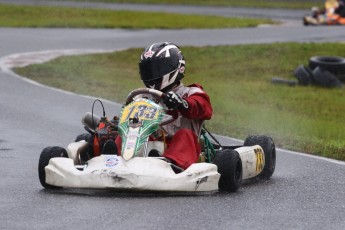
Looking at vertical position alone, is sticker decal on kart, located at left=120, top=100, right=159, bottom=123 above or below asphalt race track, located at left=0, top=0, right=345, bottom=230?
above

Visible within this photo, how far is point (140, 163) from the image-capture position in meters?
7.70

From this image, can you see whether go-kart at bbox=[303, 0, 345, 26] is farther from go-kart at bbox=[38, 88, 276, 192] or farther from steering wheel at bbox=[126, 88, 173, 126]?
steering wheel at bbox=[126, 88, 173, 126]

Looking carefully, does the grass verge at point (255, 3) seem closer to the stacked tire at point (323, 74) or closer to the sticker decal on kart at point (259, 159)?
the stacked tire at point (323, 74)

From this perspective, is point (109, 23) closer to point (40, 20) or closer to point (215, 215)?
point (40, 20)

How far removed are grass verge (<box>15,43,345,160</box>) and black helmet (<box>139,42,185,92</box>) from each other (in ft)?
8.88

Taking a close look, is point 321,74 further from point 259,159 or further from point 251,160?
point 251,160

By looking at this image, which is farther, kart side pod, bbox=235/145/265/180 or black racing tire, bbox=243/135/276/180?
black racing tire, bbox=243/135/276/180

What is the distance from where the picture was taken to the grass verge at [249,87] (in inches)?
512

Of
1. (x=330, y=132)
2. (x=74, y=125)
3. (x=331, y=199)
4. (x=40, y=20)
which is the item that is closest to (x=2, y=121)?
(x=74, y=125)

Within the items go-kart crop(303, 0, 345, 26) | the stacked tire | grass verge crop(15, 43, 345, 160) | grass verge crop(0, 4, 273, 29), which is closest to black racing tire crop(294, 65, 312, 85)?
the stacked tire

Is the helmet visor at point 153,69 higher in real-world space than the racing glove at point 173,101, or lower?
higher

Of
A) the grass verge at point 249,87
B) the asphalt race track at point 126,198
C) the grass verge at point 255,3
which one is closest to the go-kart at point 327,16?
the grass verge at point 255,3

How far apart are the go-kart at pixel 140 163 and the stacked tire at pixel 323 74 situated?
985cm

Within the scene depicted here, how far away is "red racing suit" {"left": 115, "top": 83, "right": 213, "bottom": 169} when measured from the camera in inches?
319
